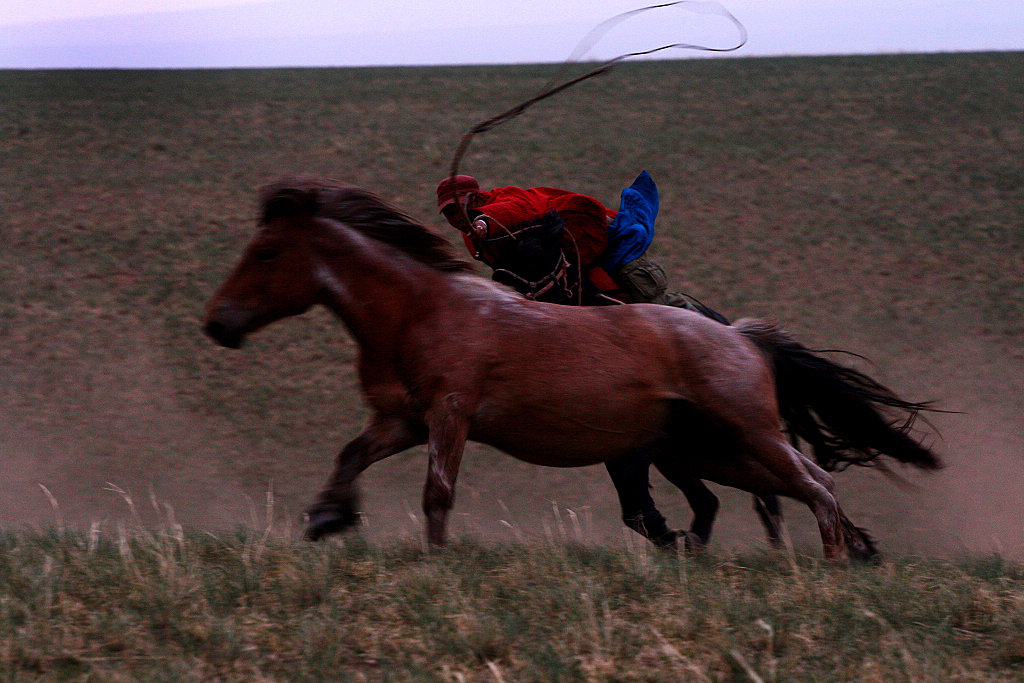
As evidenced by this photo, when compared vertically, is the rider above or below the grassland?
above

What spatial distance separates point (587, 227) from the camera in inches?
207

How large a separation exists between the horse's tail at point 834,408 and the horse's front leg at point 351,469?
77.6 inches

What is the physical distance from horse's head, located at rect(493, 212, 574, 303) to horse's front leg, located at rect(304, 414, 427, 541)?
3.33ft

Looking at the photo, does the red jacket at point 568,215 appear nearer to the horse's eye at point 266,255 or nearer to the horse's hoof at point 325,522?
the horse's eye at point 266,255

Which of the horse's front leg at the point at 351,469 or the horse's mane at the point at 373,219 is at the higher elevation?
the horse's mane at the point at 373,219

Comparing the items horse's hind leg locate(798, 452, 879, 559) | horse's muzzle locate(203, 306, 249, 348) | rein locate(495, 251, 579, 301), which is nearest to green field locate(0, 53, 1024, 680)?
horse's hind leg locate(798, 452, 879, 559)

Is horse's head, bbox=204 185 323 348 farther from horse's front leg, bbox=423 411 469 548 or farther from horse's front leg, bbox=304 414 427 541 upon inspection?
horse's front leg, bbox=423 411 469 548

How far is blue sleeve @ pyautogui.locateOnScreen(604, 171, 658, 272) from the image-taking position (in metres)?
5.41

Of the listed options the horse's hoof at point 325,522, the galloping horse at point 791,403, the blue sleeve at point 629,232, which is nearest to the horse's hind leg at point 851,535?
the galloping horse at point 791,403

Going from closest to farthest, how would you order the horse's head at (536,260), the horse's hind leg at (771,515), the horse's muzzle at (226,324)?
the horse's muzzle at (226,324) < the horse's head at (536,260) < the horse's hind leg at (771,515)

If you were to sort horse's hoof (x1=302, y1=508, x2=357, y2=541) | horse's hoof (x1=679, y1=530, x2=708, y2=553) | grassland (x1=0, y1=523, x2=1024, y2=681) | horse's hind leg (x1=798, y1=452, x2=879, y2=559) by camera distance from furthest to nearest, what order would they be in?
horse's hind leg (x1=798, y1=452, x2=879, y2=559) < horse's hoof (x1=679, y1=530, x2=708, y2=553) < horse's hoof (x1=302, y1=508, x2=357, y2=541) < grassland (x1=0, y1=523, x2=1024, y2=681)

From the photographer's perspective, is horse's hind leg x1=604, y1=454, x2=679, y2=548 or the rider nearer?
the rider

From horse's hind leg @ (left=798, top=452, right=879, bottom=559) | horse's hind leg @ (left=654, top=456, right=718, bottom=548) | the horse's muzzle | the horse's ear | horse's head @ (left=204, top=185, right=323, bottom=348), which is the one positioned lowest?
horse's hind leg @ (left=654, top=456, right=718, bottom=548)

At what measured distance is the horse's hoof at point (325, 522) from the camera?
4.44m
